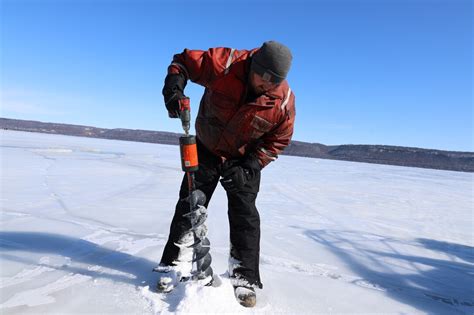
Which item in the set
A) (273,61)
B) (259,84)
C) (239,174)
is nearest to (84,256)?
(239,174)

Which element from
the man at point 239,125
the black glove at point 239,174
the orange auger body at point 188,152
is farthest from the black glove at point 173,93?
the black glove at point 239,174

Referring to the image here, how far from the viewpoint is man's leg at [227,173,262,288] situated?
2.15 metres

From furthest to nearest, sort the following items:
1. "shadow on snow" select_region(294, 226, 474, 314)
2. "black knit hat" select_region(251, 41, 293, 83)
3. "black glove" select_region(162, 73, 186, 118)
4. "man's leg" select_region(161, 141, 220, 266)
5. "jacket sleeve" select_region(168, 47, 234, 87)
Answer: "shadow on snow" select_region(294, 226, 474, 314) → "man's leg" select_region(161, 141, 220, 266) → "jacket sleeve" select_region(168, 47, 234, 87) → "black glove" select_region(162, 73, 186, 118) → "black knit hat" select_region(251, 41, 293, 83)

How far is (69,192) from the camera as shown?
4.92 metres

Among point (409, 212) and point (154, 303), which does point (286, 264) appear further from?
point (409, 212)

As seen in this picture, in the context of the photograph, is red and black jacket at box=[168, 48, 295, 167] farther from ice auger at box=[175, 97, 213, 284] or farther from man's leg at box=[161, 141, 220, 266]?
ice auger at box=[175, 97, 213, 284]

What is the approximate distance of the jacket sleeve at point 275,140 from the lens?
2146mm

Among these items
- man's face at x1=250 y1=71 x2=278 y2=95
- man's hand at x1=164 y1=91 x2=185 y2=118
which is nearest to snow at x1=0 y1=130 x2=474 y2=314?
man's hand at x1=164 y1=91 x2=185 y2=118

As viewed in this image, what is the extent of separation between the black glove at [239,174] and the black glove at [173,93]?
496mm

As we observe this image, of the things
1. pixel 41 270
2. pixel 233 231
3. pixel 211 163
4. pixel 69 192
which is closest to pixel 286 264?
pixel 233 231

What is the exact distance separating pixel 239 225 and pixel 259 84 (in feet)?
3.05

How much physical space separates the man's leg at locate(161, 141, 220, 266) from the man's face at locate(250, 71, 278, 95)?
573mm

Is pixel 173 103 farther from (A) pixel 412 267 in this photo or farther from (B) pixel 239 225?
(A) pixel 412 267

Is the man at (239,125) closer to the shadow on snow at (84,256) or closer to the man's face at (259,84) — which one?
the man's face at (259,84)
